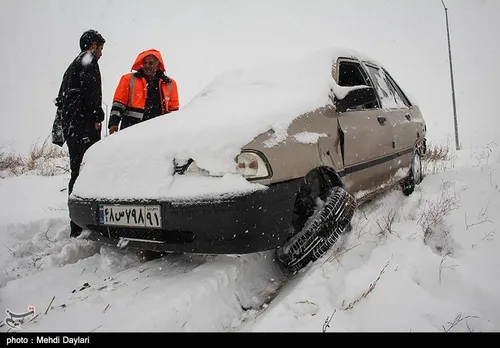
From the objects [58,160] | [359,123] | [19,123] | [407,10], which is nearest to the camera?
[359,123]

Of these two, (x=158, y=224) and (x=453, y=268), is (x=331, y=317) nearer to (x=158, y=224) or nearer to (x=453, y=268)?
(x=453, y=268)

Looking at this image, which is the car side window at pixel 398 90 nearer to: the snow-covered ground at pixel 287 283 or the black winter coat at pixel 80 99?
the snow-covered ground at pixel 287 283

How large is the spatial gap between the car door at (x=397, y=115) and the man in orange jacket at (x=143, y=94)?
234 cm

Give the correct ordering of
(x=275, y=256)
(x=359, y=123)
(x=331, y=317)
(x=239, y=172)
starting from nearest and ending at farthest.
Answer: (x=331, y=317) < (x=239, y=172) < (x=275, y=256) < (x=359, y=123)

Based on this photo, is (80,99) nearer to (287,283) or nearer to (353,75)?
(287,283)

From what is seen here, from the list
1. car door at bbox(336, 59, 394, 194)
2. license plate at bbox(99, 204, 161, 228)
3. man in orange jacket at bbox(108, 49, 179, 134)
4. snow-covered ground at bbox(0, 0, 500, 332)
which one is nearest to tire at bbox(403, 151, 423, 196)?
snow-covered ground at bbox(0, 0, 500, 332)

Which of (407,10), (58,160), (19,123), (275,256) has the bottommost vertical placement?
(275,256)

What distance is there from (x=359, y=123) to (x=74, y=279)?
2.40m

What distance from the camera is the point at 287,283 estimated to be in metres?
1.93

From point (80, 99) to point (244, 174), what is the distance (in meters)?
2.25

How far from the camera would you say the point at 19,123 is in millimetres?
16625

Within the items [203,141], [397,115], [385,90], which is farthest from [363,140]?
[203,141]

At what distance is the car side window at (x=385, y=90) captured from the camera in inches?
132
